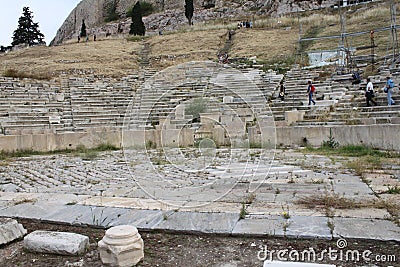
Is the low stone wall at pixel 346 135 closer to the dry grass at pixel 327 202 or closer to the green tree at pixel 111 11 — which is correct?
the dry grass at pixel 327 202

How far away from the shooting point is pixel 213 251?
10.9 ft

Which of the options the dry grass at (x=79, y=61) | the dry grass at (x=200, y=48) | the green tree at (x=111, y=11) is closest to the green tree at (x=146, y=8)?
the green tree at (x=111, y=11)

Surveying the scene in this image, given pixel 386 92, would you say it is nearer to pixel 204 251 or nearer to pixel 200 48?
pixel 204 251

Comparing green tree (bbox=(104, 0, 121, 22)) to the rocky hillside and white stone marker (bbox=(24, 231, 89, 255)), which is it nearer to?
the rocky hillside

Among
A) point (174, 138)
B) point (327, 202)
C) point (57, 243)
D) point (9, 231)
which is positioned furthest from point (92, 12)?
point (57, 243)

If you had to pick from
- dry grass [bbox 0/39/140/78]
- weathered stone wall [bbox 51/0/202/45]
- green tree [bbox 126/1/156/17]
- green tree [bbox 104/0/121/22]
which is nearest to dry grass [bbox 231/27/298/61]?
dry grass [bbox 0/39/140/78]

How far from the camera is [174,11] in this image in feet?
213

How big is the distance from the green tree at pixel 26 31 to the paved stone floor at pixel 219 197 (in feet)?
201

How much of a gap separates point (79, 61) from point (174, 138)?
18756 millimetres

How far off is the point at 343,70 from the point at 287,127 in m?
7.73

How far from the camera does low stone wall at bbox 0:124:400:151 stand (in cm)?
1054

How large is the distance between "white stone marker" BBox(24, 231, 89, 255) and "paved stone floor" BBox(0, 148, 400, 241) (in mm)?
528

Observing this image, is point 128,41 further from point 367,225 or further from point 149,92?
point 367,225

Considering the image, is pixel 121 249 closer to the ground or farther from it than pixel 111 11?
closer to the ground
